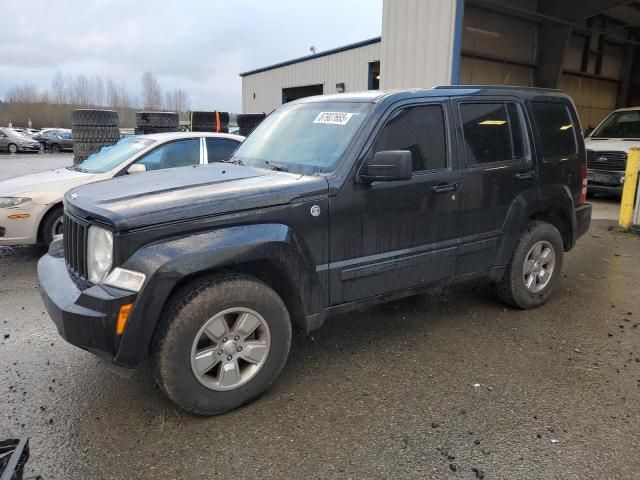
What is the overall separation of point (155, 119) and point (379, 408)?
8527mm

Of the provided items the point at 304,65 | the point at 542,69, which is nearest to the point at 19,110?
the point at 304,65

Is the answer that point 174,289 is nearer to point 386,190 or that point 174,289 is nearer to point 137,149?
point 386,190

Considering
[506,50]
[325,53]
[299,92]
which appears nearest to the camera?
[506,50]

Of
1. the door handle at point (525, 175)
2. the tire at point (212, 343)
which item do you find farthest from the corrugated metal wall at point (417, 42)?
the tire at point (212, 343)

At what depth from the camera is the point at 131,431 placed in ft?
9.37

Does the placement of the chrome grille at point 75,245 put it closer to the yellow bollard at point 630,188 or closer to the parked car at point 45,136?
the yellow bollard at point 630,188

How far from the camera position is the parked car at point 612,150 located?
10.7 metres

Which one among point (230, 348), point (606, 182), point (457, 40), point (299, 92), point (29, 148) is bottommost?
point (29, 148)

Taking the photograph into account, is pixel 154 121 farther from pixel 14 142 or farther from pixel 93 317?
pixel 14 142

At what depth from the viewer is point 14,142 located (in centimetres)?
2834

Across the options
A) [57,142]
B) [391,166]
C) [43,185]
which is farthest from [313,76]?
[391,166]

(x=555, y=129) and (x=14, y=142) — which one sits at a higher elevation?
(x=555, y=129)

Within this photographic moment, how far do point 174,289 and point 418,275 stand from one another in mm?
1837

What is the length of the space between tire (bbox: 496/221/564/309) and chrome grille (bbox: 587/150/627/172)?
700cm
